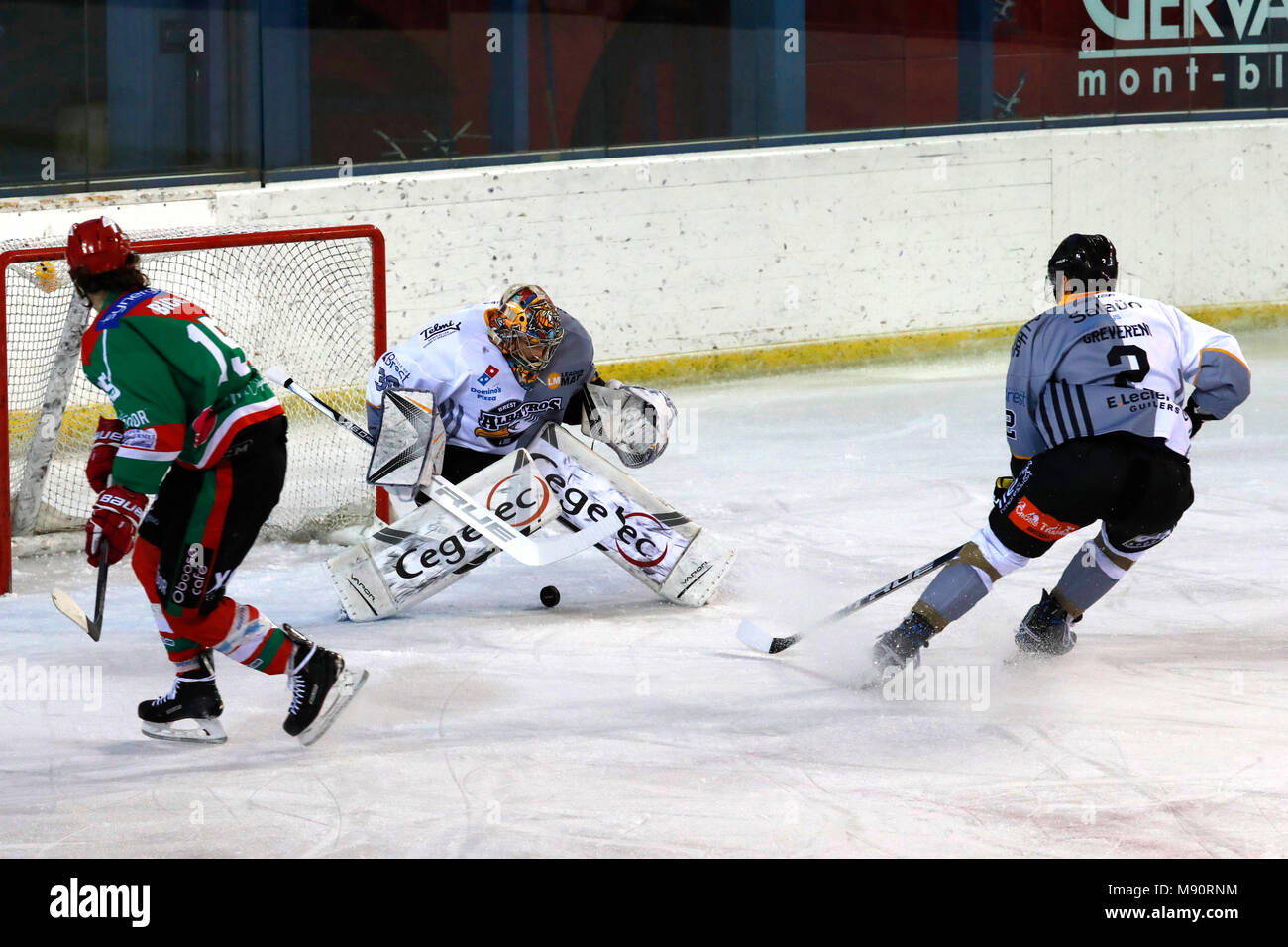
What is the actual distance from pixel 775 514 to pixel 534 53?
2948 millimetres

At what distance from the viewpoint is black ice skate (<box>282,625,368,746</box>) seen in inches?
140

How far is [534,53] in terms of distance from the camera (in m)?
7.78

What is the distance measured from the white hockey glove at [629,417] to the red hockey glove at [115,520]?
5.44 feet

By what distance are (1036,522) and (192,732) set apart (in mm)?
1820

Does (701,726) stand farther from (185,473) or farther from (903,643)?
(185,473)

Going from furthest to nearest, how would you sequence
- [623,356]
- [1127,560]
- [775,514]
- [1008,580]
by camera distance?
1. [623,356]
2. [775,514]
3. [1008,580]
4. [1127,560]

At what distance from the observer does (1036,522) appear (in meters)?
3.81

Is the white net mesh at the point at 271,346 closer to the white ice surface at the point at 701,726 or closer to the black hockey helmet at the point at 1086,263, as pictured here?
the white ice surface at the point at 701,726

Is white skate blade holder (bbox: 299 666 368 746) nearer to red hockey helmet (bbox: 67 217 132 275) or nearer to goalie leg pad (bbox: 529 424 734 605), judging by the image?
red hockey helmet (bbox: 67 217 132 275)

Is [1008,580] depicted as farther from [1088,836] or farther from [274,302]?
[274,302]

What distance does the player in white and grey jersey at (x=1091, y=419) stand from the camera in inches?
148

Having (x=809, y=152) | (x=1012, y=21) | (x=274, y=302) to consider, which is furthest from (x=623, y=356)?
(x=1012, y=21)

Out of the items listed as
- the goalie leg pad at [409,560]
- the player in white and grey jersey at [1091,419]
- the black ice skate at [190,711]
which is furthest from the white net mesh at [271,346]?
the player in white and grey jersey at [1091,419]

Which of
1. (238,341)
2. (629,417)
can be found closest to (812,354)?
(238,341)
